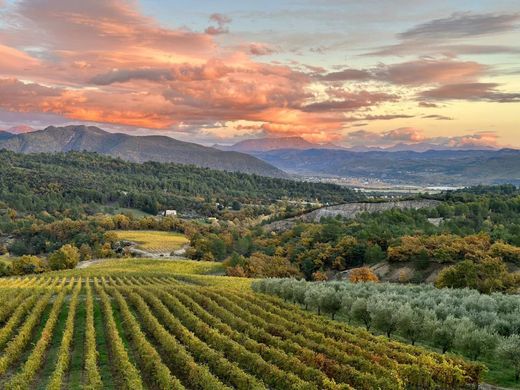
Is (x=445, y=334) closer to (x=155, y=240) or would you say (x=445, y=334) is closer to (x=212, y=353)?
(x=212, y=353)

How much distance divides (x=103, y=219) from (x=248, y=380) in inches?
6331

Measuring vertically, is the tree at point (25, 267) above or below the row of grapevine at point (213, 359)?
below

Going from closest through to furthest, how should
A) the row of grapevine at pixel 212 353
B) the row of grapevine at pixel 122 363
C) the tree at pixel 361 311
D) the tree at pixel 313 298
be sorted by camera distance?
the row of grapevine at pixel 122 363
the row of grapevine at pixel 212 353
the tree at pixel 361 311
the tree at pixel 313 298

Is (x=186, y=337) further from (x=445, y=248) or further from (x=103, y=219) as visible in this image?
(x=103, y=219)

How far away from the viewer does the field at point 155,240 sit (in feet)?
492

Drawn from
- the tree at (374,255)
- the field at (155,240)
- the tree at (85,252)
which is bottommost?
the tree at (85,252)

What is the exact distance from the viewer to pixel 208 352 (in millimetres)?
31625

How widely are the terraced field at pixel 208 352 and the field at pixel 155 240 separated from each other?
9759 cm

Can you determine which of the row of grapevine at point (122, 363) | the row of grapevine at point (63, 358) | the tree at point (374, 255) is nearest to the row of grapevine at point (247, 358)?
the row of grapevine at point (122, 363)

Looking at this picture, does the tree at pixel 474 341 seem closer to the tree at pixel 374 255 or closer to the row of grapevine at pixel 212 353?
the row of grapevine at pixel 212 353

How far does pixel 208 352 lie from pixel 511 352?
17.9m

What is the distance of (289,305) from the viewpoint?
167 ft

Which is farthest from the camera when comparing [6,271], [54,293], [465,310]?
[6,271]

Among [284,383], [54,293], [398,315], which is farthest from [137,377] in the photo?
[54,293]
